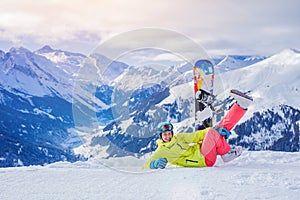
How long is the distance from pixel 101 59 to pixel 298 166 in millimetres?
6244

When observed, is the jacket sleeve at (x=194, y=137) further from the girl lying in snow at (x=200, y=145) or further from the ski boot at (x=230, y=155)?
the ski boot at (x=230, y=155)

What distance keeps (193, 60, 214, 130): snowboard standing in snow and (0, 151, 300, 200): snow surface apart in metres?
3.62

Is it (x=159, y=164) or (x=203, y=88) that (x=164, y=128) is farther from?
(x=203, y=88)

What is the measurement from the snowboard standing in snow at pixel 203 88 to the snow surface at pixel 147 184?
3.62 m

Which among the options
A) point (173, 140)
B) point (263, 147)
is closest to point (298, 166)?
point (173, 140)

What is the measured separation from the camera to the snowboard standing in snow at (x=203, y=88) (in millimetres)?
12219

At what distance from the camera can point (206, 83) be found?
1327cm

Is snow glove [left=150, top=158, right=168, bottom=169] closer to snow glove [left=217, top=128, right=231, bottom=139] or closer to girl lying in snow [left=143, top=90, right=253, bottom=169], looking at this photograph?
girl lying in snow [left=143, top=90, right=253, bottom=169]

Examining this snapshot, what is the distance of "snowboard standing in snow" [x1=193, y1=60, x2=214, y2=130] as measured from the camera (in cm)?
1222

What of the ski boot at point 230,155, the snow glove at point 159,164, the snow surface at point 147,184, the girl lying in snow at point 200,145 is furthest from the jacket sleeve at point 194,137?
the snow surface at point 147,184

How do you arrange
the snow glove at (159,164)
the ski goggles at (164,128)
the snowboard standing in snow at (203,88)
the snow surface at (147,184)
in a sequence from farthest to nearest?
the snowboard standing in snow at (203,88) → the ski goggles at (164,128) → the snow glove at (159,164) → the snow surface at (147,184)

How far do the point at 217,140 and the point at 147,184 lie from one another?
11.4ft

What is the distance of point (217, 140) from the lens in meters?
10.2

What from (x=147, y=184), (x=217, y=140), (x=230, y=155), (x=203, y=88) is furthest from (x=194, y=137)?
(x=147, y=184)
